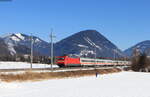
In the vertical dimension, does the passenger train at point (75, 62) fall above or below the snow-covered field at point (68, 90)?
above

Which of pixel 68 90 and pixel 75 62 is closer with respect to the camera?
pixel 68 90

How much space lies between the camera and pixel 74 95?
27.3 meters

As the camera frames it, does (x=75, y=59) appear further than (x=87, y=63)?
No

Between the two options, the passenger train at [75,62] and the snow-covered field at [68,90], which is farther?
the passenger train at [75,62]

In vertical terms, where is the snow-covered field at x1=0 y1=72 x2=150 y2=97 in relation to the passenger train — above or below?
below

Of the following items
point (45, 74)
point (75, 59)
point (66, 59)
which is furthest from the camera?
point (75, 59)

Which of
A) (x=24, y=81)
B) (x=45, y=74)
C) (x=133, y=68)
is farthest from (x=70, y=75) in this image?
(x=133, y=68)

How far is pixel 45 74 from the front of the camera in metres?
51.7

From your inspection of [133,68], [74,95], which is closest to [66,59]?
[74,95]

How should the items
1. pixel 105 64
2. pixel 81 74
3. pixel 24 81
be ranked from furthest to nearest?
pixel 105 64
pixel 81 74
pixel 24 81

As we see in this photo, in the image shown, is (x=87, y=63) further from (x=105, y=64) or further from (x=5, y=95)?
(x=5, y=95)

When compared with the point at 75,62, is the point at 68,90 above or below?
below

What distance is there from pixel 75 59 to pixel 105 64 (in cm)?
3095

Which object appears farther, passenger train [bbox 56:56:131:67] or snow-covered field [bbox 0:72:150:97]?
passenger train [bbox 56:56:131:67]
